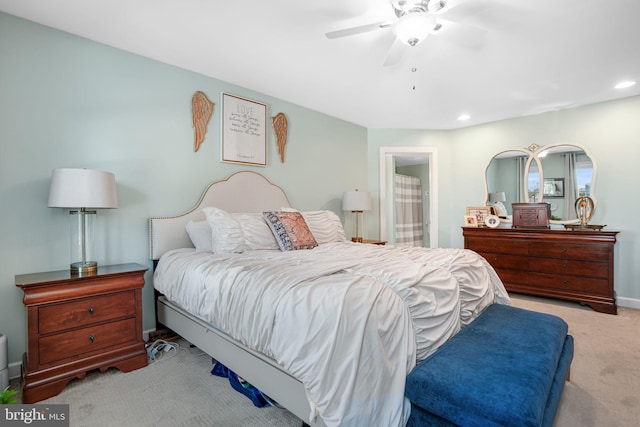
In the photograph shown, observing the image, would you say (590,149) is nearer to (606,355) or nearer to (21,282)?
(606,355)

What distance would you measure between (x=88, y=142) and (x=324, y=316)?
7.70ft

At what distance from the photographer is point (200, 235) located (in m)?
2.72

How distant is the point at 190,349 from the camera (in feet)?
8.20

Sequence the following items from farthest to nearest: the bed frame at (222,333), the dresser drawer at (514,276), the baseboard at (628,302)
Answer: the dresser drawer at (514,276) → the baseboard at (628,302) → the bed frame at (222,333)

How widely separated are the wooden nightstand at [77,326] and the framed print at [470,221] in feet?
13.6

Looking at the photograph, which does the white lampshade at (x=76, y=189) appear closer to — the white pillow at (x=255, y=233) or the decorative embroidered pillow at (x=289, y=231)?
the white pillow at (x=255, y=233)

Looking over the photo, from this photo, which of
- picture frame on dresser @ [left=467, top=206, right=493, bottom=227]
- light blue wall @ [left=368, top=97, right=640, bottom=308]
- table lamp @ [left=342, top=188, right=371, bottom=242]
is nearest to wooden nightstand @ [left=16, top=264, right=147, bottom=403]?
table lamp @ [left=342, top=188, right=371, bottom=242]

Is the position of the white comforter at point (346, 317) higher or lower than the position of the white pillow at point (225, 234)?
lower

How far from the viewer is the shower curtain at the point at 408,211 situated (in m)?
6.41

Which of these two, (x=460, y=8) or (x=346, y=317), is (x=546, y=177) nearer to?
(x=460, y=8)

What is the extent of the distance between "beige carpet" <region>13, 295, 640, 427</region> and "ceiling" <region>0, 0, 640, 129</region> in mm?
2404

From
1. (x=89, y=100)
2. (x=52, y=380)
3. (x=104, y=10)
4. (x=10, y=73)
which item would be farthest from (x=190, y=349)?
(x=104, y=10)

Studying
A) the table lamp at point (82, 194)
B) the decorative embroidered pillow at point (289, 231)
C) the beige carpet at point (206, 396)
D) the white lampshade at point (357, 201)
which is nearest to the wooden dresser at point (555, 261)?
the beige carpet at point (206, 396)

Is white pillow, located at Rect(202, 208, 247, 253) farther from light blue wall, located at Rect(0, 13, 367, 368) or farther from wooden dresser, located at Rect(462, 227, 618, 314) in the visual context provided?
wooden dresser, located at Rect(462, 227, 618, 314)
